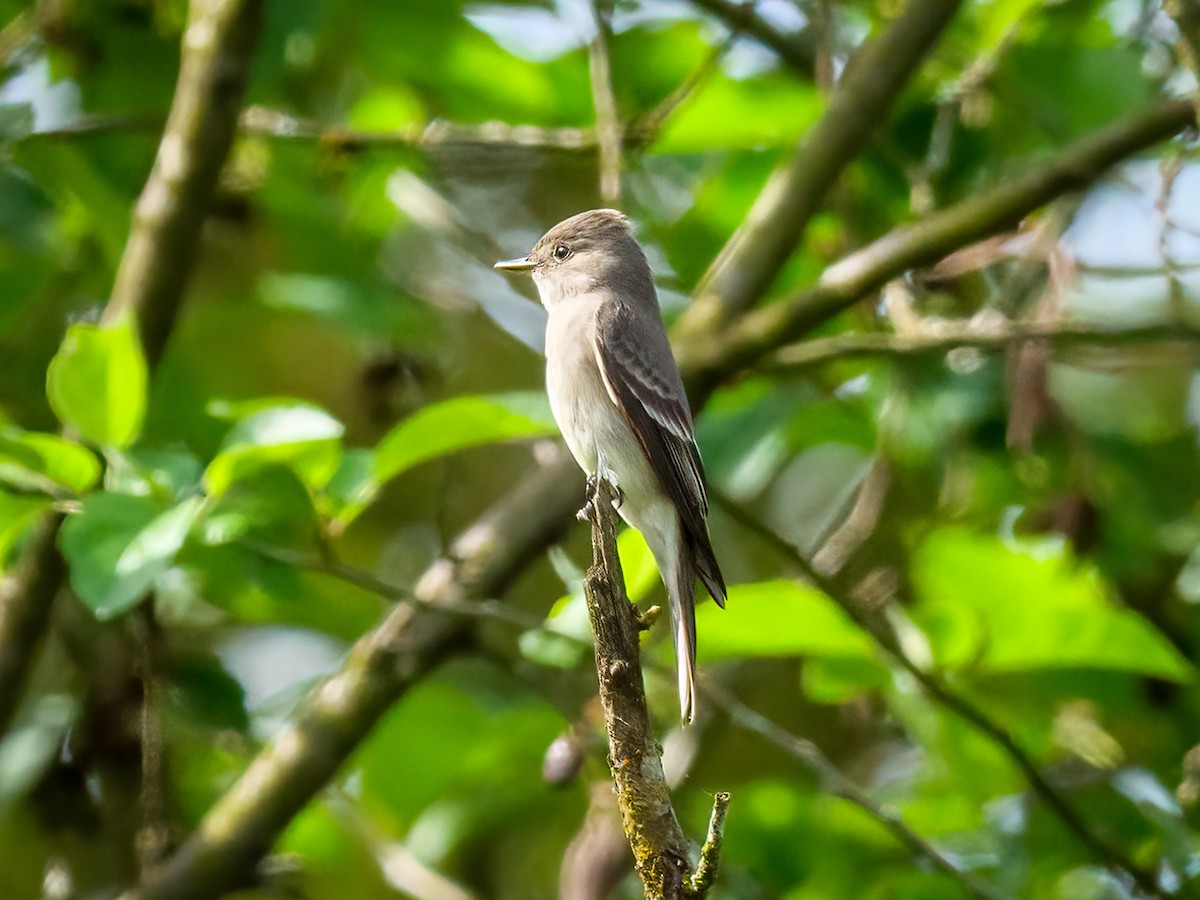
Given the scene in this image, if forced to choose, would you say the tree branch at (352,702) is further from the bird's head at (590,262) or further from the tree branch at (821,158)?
the tree branch at (821,158)

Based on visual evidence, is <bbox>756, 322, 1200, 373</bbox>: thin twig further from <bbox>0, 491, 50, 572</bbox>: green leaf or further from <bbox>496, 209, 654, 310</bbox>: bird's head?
<bbox>0, 491, 50, 572</bbox>: green leaf

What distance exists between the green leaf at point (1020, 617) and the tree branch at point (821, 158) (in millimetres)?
1028

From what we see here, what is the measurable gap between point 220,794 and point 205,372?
4.97 feet

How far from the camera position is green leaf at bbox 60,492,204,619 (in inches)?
100

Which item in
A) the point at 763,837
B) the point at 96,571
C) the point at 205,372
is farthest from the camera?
the point at 205,372

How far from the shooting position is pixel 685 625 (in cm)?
302

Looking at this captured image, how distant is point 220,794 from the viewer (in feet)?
15.6

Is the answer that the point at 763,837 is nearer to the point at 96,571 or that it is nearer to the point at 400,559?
the point at 96,571

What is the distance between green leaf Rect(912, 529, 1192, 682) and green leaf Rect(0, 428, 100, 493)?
1.88 metres

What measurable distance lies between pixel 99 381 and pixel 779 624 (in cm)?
153

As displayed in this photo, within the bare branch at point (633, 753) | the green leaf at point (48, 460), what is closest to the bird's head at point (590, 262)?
the green leaf at point (48, 460)

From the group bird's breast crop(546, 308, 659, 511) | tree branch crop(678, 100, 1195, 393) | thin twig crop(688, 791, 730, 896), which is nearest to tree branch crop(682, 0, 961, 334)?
tree branch crop(678, 100, 1195, 393)

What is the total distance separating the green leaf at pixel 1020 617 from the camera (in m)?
3.17

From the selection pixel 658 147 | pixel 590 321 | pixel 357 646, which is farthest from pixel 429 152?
pixel 357 646
